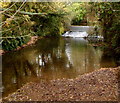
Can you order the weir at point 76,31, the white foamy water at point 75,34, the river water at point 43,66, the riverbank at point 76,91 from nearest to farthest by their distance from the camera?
the riverbank at point 76,91
the river water at point 43,66
the white foamy water at point 75,34
the weir at point 76,31

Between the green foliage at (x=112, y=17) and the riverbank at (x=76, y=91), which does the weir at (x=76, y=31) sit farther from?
the riverbank at (x=76, y=91)

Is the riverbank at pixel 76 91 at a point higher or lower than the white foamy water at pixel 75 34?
higher

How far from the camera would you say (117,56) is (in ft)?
37.5

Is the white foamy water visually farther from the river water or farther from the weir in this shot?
the river water

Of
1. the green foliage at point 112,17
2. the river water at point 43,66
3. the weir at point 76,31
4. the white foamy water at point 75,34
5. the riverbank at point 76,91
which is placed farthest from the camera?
the weir at point 76,31

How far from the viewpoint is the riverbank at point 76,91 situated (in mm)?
5125

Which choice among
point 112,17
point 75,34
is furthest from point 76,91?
point 75,34

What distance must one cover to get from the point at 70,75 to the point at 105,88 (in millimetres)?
3014

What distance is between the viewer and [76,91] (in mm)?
5633

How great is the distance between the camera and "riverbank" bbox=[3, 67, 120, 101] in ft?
16.8

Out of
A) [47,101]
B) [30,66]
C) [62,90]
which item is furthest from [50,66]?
[47,101]

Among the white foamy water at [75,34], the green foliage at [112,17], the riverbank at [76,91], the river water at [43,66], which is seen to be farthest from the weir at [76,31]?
the riverbank at [76,91]

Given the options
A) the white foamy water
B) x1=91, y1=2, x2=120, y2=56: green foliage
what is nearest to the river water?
x1=91, y1=2, x2=120, y2=56: green foliage

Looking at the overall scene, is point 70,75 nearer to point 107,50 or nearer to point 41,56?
point 41,56
